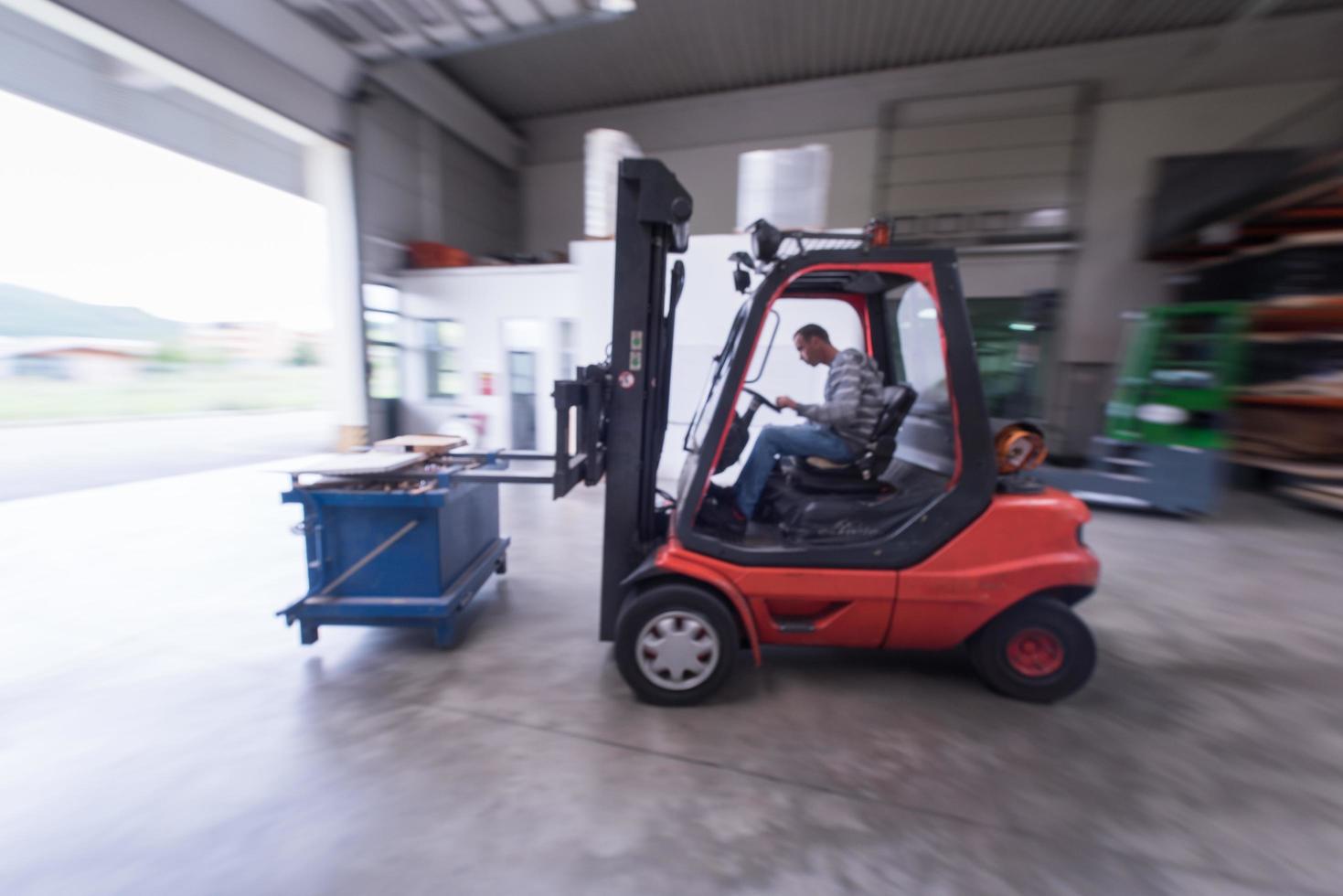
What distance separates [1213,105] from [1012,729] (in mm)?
13285

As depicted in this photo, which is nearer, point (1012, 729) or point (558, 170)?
point (1012, 729)

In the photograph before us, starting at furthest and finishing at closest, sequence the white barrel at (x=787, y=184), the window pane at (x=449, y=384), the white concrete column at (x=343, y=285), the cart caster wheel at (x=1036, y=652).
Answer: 1. the window pane at (x=449, y=384)
2. the white concrete column at (x=343, y=285)
3. the white barrel at (x=787, y=184)
4. the cart caster wheel at (x=1036, y=652)

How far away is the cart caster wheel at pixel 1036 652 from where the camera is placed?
279 cm

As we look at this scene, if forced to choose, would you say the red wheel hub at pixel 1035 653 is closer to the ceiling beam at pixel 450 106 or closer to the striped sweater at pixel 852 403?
the striped sweater at pixel 852 403

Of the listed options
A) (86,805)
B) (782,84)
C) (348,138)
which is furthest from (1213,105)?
(86,805)

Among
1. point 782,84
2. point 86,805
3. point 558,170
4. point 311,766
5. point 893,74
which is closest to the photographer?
point 86,805

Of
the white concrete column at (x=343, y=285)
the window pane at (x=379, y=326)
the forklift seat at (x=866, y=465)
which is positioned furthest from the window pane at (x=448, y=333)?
the forklift seat at (x=866, y=465)

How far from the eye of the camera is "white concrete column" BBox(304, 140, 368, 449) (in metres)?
9.25

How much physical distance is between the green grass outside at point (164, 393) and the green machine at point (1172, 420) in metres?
12.9

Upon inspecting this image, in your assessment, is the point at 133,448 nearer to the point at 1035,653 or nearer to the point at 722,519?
the point at 722,519

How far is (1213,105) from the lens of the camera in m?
9.73

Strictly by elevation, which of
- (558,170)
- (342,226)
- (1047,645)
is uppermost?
(558,170)

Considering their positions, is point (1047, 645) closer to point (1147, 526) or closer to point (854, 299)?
point (854, 299)

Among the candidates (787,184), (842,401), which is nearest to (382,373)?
(787,184)
